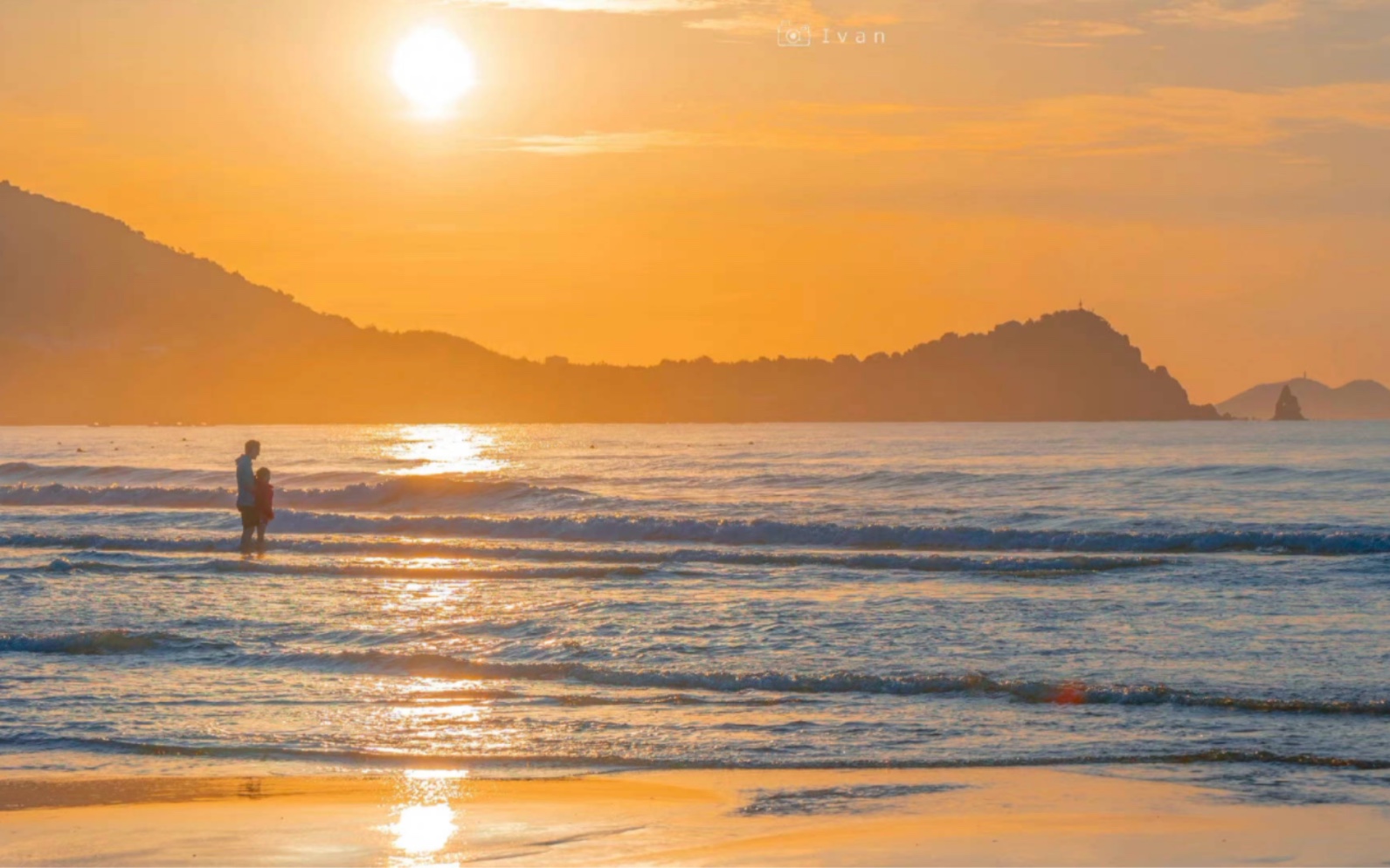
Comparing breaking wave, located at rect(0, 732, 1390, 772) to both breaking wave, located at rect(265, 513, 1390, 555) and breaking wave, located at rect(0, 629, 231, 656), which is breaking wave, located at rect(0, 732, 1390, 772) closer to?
breaking wave, located at rect(0, 629, 231, 656)

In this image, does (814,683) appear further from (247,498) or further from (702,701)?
(247,498)

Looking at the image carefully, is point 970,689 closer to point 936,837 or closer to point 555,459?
point 936,837

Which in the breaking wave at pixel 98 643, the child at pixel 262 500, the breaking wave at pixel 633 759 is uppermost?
the child at pixel 262 500

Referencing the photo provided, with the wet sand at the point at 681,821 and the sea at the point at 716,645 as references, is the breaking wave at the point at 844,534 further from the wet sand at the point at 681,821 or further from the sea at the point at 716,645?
the wet sand at the point at 681,821

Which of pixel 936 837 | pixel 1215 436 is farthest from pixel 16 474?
pixel 1215 436

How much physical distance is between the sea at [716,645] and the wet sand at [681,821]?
0.41 metres

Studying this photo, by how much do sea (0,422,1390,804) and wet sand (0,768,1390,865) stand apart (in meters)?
0.41

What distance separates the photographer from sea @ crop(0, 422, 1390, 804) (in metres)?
9.42

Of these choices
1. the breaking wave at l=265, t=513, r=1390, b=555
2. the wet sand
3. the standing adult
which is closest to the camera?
the wet sand

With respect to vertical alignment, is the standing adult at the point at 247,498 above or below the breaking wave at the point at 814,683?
above

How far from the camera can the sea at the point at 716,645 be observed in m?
9.42

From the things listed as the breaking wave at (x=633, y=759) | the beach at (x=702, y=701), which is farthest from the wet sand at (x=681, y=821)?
the breaking wave at (x=633, y=759)

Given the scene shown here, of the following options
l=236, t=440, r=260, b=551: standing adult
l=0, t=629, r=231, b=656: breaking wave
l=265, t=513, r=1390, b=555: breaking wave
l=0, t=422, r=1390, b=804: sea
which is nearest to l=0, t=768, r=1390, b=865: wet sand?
l=0, t=422, r=1390, b=804: sea

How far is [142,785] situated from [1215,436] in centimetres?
10315
